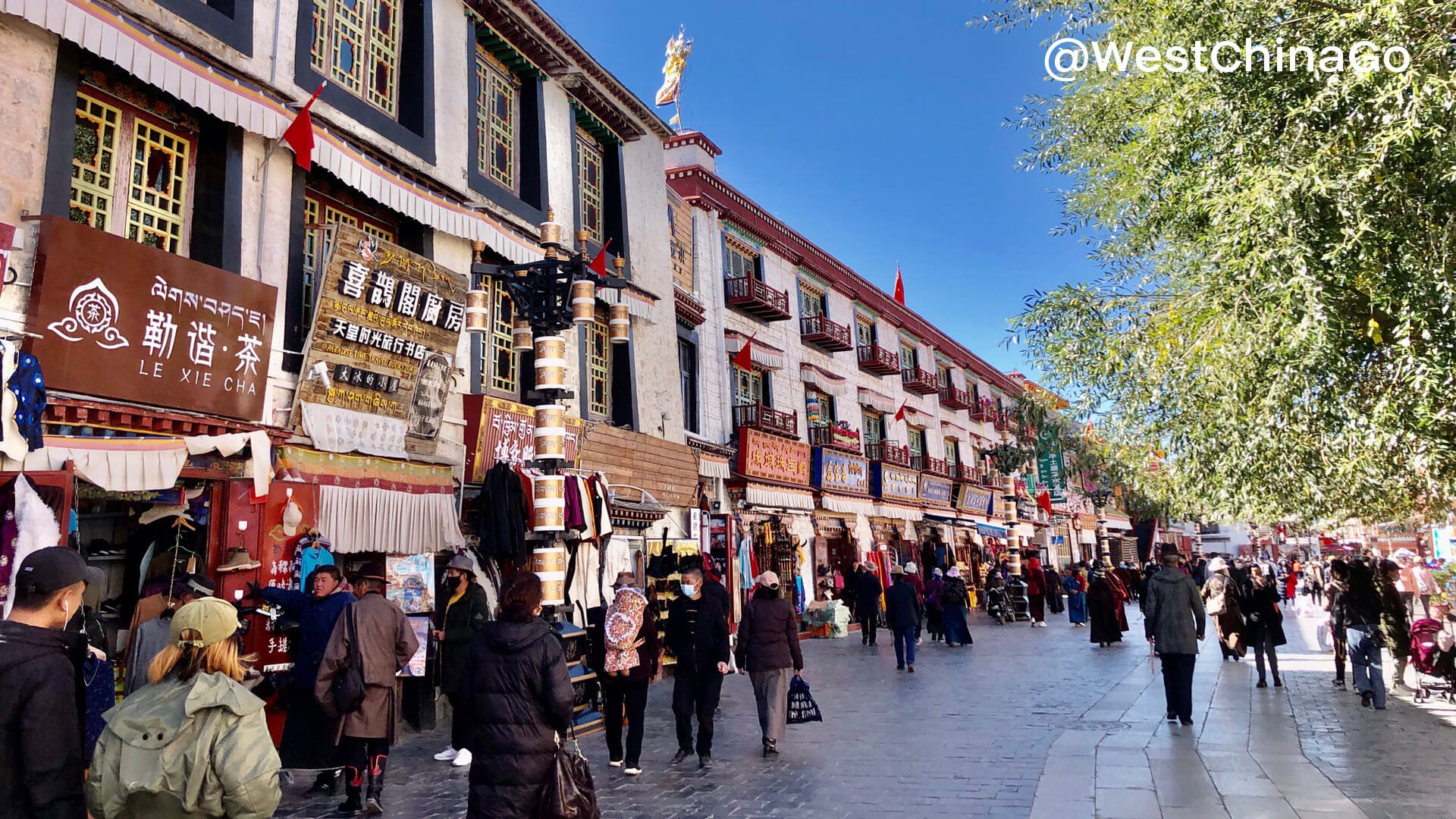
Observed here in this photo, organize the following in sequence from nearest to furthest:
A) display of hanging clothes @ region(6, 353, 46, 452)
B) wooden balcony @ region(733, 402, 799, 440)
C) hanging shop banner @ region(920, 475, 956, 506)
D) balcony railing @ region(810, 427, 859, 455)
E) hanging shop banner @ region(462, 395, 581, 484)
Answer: display of hanging clothes @ region(6, 353, 46, 452), hanging shop banner @ region(462, 395, 581, 484), wooden balcony @ region(733, 402, 799, 440), balcony railing @ region(810, 427, 859, 455), hanging shop banner @ region(920, 475, 956, 506)

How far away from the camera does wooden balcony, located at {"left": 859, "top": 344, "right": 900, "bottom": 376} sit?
2797 centimetres

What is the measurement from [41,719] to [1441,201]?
916 cm

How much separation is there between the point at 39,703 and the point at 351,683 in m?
3.06

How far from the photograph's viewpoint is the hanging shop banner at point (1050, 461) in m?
31.8

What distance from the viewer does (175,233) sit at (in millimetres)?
8234

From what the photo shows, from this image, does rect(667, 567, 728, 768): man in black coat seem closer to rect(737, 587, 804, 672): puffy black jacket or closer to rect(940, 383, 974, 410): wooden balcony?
rect(737, 587, 804, 672): puffy black jacket

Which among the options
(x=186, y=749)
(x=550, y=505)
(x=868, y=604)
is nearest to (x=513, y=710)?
(x=186, y=749)

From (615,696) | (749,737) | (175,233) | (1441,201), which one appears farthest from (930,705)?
(175,233)

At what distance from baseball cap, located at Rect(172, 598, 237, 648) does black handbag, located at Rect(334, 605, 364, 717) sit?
2.85 metres

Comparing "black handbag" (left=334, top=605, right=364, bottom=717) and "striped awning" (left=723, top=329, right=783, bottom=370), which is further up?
"striped awning" (left=723, top=329, right=783, bottom=370)

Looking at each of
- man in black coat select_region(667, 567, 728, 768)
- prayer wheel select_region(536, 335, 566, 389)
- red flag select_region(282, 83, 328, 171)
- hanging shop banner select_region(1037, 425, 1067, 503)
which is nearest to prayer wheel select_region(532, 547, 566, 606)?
man in black coat select_region(667, 567, 728, 768)

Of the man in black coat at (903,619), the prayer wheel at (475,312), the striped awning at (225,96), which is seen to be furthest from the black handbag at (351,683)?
the man in black coat at (903,619)

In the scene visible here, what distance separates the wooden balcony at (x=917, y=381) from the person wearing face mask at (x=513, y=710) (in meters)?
26.9

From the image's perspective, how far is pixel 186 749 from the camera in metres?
3.00
